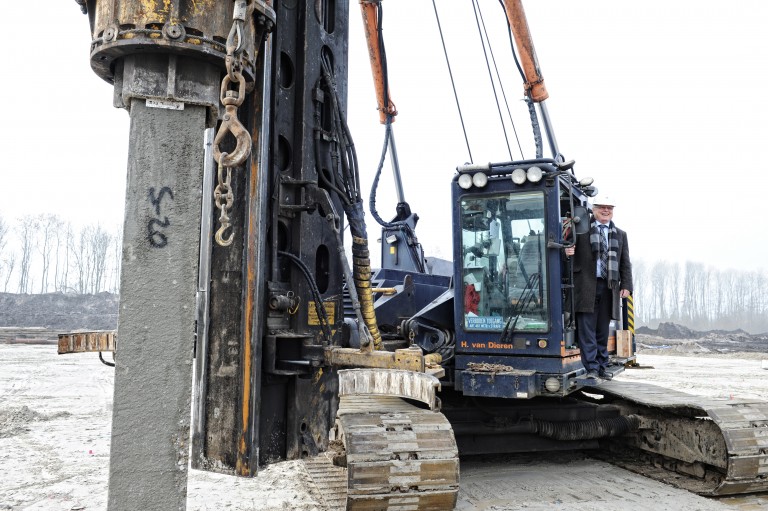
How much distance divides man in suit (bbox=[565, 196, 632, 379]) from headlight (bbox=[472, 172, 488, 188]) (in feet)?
3.46

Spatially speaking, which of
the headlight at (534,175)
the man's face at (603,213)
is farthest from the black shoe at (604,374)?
the headlight at (534,175)

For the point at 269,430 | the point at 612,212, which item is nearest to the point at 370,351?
the point at 269,430

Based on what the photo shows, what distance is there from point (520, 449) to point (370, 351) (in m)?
3.51

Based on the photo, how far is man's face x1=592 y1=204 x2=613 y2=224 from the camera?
7.49m

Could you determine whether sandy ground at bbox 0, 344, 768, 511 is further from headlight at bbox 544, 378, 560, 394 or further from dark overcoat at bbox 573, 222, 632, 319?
dark overcoat at bbox 573, 222, 632, 319

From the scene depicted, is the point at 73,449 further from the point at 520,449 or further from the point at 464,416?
the point at 520,449

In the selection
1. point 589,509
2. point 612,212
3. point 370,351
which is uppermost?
point 612,212

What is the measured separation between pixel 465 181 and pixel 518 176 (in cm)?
51

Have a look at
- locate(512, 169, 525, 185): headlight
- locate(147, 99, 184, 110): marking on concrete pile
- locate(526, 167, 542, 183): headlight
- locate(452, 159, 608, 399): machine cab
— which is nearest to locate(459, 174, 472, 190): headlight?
locate(452, 159, 608, 399): machine cab

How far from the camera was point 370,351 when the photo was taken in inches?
148

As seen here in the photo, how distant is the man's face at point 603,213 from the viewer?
749cm

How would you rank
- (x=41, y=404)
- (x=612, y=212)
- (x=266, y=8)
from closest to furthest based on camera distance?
(x=266, y=8)
(x=612, y=212)
(x=41, y=404)

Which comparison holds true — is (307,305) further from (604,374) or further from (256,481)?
(604,374)

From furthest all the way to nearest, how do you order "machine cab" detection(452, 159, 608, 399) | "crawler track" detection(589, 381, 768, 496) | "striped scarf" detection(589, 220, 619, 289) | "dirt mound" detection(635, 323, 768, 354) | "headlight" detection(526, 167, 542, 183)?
"dirt mound" detection(635, 323, 768, 354), "striped scarf" detection(589, 220, 619, 289), "headlight" detection(526, 167, 542, 183), "machine cab" detection(452, 159, 608, 399), "crawler track" detection(589, 381, 768, 496)
